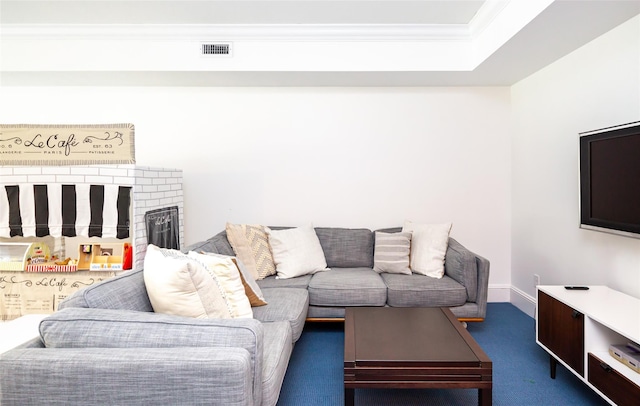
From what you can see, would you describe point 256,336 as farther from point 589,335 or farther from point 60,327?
point 589,335

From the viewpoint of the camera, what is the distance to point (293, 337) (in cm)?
256

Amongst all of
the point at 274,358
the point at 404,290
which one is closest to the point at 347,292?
the point at 404,290

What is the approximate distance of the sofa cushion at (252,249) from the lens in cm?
351

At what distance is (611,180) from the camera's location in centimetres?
255

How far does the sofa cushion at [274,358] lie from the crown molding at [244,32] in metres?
2.56

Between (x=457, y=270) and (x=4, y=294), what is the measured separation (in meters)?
3.26

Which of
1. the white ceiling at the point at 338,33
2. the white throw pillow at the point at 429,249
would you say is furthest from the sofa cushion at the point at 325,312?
the white ceiling at the point at 338,33

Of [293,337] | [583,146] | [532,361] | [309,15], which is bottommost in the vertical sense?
[532,361]

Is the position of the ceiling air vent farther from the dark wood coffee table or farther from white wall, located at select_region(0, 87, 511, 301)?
the dark wood coffee table

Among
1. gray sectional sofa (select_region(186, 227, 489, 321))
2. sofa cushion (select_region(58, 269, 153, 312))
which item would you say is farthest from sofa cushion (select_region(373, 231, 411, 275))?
sofa cushion (select_region(58, 269, 153, 312))

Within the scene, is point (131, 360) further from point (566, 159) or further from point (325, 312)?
point (566, 159)

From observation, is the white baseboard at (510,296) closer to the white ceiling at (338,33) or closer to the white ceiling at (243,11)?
the white ceiling at (338,33)

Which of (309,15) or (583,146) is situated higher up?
(309,15)

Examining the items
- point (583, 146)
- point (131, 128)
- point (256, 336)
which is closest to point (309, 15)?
point (131, 128)
